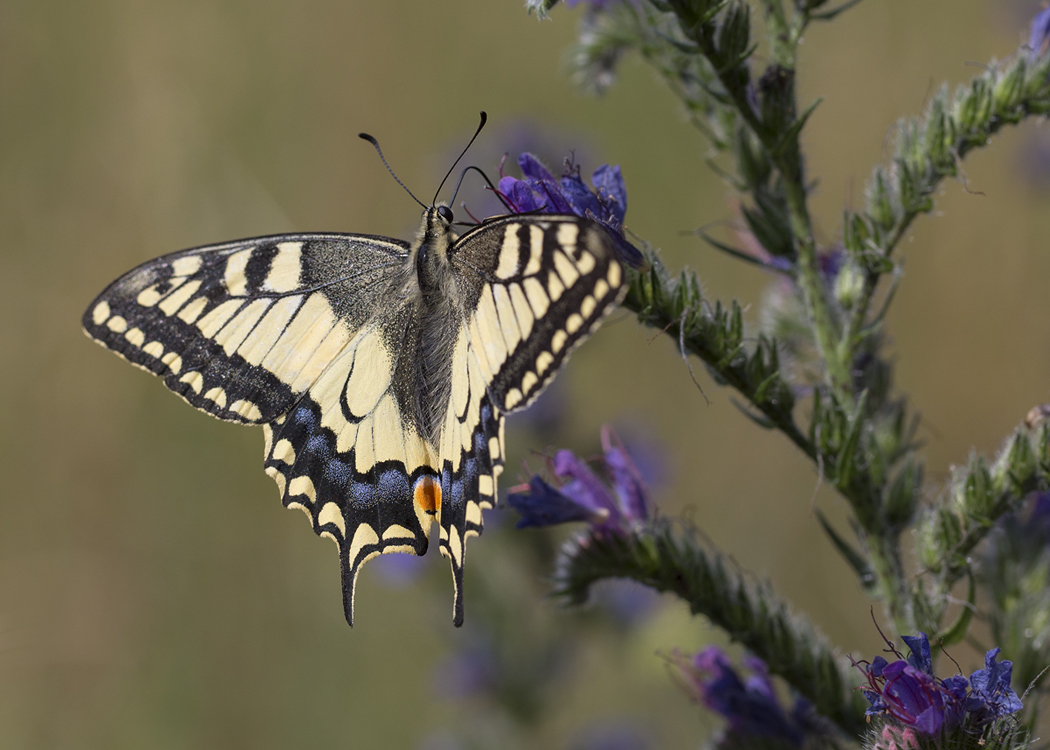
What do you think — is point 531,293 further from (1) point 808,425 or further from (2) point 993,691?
(2) point 993,691

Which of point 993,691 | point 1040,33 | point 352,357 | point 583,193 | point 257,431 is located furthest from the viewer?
point 257,431

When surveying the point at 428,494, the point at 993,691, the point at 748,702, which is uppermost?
the point at 428,494

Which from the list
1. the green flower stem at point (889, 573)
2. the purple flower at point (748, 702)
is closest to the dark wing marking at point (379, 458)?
the purple flower at point (748, 702)

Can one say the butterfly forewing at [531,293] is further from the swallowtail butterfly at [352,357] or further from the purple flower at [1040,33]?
the purple flower at [1040,33]

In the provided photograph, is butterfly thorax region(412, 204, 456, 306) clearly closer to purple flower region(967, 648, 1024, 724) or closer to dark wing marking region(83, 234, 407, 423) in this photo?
dark wing marking region(83, 234, 407, 423)

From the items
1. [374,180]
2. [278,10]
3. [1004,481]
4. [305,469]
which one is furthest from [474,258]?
[278,10]

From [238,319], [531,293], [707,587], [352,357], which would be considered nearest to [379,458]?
[352,357]

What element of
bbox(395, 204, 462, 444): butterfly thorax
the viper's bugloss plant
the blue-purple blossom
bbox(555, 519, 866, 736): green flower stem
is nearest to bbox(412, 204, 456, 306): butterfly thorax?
bbox(395, 204, 462, 444): butterfly thorax
